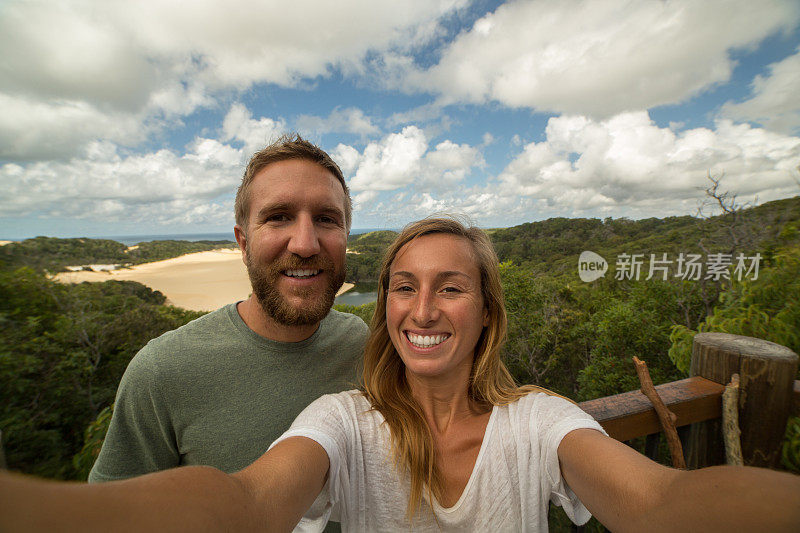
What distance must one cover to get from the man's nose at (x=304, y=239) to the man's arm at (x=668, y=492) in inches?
58.7

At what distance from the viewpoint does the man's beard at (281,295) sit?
175cm

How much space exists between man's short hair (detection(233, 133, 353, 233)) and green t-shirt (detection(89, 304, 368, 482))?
758 millimetres

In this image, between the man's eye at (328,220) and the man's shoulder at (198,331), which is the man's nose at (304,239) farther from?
the man's shoulder at (198,331)

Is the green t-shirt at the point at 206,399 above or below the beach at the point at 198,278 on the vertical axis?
above

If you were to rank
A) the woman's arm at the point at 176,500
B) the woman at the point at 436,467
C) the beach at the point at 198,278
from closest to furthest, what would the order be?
the woman's arm at the point at 176,500, the woman at the point at 436,467, the beach at the point at 198,278

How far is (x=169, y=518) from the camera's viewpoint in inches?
27.4

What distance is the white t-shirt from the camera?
1.33m

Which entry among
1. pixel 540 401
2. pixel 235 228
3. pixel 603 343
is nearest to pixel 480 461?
pixel 540 401

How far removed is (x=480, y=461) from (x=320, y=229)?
1457 mm

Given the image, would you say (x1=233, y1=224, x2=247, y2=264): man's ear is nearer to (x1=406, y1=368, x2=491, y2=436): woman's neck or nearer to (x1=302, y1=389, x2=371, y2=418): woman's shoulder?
(x1=302, y1=389, x2=371, y2=418): woman's shoulder

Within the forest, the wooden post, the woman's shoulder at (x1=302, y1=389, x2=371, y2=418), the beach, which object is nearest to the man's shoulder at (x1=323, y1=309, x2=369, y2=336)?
the forest

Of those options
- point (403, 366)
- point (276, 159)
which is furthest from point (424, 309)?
point (276, 159)

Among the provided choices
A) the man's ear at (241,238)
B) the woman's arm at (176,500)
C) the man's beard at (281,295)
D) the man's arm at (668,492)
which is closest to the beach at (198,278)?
the man's ear at (241,238)

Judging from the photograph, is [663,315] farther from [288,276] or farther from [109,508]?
[109,508]
